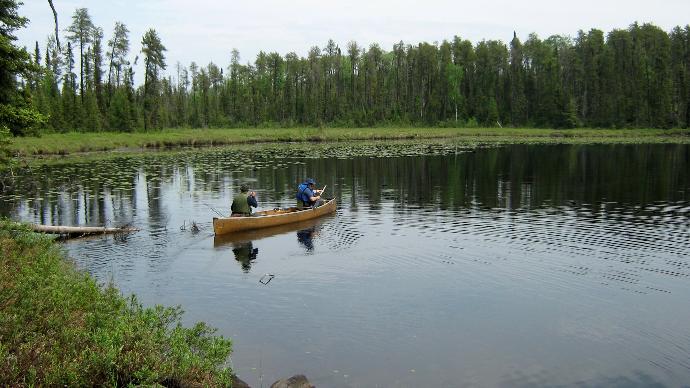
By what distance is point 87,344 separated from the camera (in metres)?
9.51

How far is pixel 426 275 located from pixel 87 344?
38.3ft

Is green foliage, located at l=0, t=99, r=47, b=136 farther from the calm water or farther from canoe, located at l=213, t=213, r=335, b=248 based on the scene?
canoe, located at l=213, t=213, r=335, b=248

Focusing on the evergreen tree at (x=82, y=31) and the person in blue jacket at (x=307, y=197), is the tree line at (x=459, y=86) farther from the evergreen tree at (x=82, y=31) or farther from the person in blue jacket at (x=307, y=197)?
the person in blue jacket at (x=307, y=197)

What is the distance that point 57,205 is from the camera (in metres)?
32.4

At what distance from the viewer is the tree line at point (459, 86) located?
102 meters

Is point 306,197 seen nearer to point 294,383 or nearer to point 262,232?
point 262,232

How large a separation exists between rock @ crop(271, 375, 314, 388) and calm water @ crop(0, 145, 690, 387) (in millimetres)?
838

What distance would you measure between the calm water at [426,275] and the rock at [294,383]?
838 millimetres

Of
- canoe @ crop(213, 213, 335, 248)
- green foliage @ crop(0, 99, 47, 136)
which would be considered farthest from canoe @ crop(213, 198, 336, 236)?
green foliage @ crop(0, 99, 47, 136)

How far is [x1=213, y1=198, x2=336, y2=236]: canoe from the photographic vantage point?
81.5 ft

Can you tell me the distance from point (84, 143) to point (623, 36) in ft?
306

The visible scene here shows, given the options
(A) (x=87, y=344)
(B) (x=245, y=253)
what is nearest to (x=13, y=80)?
(B) (x=245, y=253)

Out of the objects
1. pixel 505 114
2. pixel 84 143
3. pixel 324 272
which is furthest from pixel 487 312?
pixel 505 114

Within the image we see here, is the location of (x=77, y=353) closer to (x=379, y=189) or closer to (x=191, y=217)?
(x=191, y=217)
